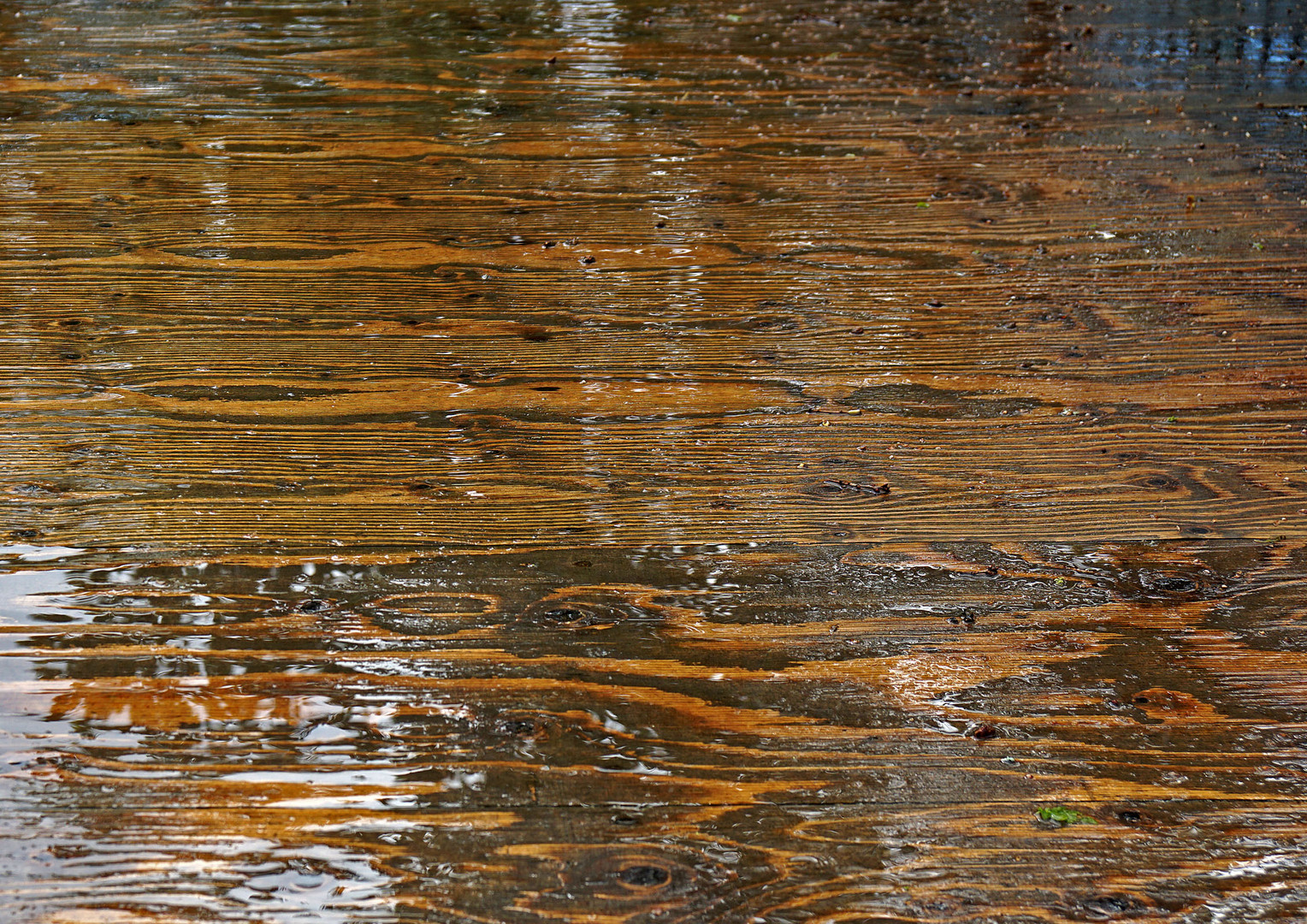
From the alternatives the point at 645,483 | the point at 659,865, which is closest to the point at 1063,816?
the point at 659,865

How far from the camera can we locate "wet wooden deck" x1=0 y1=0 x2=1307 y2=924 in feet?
2.67

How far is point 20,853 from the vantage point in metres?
0.78

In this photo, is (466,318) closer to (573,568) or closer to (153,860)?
(573,568)

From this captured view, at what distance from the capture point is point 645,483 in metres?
1.14

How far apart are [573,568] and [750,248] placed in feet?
2.09

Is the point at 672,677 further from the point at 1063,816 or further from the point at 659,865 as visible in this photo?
the point at 1063,816

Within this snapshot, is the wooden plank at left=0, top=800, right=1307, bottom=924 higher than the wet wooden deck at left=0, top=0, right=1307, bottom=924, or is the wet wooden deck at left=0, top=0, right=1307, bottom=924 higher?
the wet wooden deck at left=0, top=0, right=1307, bottom=924

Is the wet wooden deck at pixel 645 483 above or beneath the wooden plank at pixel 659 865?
above

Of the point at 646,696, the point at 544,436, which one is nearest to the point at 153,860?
the point at 646,696

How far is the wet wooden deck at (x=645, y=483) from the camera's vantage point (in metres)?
0.81

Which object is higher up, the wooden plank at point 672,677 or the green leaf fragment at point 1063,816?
the wooden plank at point 672,677

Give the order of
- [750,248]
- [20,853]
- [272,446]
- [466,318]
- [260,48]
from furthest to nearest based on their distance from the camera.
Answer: [260,48]
[750,248]
[466,318]
[272,446]
[20,853]

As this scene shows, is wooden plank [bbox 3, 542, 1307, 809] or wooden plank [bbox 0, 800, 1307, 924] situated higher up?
wooden plank [bbox 3, 542, 1307, 809]

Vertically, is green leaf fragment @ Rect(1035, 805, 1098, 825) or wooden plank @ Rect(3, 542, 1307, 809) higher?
wooden plank @ Rect(3, 542, 1307, 809)
